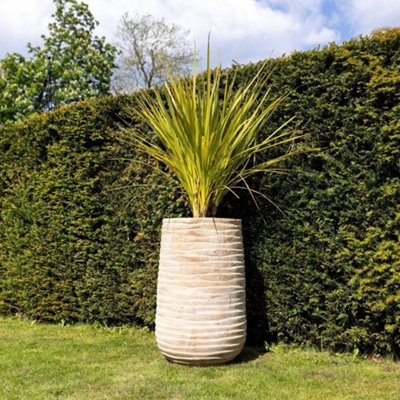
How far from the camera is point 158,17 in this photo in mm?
24031

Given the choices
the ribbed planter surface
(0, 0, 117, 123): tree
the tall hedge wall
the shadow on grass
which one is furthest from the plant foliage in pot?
(0, 0, 117, 123): tree

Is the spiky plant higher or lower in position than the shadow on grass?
higher

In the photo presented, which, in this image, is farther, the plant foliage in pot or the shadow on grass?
the shadow on grass

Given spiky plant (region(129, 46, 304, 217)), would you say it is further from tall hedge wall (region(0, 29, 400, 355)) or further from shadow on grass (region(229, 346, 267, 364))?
shadow on grass (region(229, 346, 267, 364))

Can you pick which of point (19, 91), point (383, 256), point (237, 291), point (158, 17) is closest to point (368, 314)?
point (383, 256)

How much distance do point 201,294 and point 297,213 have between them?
48.5 inches

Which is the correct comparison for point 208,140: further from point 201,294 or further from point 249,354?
point 249,354

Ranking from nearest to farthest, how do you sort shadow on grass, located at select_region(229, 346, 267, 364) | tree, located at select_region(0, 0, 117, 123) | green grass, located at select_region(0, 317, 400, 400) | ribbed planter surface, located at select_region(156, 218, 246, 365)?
green grass, located at select_region(0, 317, 400, 400) < ribbed planter surface, located at select_region(156, 218, 246, 365) < shadow on grass, located at select_region(229, 346, 267, 364) < tree, located at select_region(0, 0, 117, 123)

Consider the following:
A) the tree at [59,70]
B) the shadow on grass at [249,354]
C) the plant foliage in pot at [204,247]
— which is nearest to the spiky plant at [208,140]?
the plant foliage in pot at [204,247]

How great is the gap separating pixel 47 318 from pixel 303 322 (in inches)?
146

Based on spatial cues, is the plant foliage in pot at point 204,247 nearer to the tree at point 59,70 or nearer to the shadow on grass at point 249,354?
the shadow on grass at point 249,354

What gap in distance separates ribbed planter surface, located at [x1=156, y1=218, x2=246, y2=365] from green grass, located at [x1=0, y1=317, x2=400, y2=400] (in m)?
0.19

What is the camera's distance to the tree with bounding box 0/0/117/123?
15594 mm

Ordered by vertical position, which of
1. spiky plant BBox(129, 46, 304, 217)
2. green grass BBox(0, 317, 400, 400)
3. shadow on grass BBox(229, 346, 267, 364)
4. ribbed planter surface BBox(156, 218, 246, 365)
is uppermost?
Answer: spiky plant BBox(129, 46, 304, 217)
